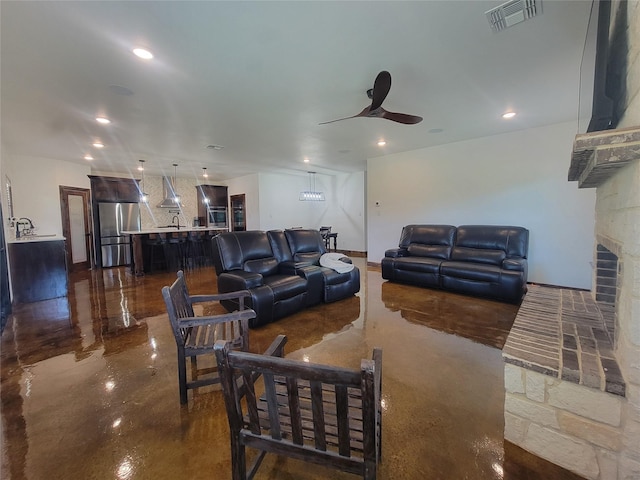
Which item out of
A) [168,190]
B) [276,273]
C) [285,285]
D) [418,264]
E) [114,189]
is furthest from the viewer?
[168,190]

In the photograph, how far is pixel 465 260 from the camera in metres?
4.43

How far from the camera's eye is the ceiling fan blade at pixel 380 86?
7.48 feet

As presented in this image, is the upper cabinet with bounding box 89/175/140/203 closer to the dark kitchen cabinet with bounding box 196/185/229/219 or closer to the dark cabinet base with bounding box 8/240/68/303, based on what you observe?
the dark kitchen cabinet with bounding box 196/185/229/219

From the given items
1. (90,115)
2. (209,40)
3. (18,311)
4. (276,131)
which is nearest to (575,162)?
(209,40)

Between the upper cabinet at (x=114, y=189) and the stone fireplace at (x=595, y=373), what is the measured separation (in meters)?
8.93

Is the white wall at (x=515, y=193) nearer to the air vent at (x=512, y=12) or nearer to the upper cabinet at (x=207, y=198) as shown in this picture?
the air vent at (x=512, y=12)

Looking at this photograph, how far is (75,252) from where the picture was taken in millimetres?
6445

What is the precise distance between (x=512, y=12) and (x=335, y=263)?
3.09 meters

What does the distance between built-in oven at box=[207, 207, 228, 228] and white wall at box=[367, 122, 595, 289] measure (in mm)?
6285

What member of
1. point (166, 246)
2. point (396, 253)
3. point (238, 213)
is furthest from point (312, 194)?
point (166, 246)

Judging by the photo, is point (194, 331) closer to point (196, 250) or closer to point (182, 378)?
point (182, 378)

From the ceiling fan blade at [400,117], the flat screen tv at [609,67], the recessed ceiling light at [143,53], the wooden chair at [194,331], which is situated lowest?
the wooden chair at [194,331]

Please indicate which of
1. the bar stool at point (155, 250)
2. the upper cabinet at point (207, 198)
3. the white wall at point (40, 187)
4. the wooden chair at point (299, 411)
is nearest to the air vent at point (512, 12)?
the wooden chair at point (299, 411)

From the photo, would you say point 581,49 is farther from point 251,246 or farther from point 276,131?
point 251,246
